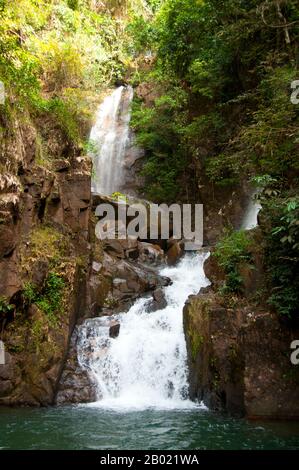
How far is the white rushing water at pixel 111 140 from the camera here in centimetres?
2123

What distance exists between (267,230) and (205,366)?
10.7 ft

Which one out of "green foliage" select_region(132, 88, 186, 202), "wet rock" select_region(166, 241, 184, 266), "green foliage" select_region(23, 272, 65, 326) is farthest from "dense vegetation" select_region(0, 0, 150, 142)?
"wet rock" select_region(166, 241, 184, 266)

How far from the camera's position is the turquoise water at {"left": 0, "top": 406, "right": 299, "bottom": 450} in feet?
22.1

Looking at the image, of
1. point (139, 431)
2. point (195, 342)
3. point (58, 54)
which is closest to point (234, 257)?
point (195, 342)

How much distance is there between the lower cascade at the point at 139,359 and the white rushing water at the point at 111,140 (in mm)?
9681

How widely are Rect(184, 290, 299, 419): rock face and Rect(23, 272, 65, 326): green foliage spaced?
357 centimetres

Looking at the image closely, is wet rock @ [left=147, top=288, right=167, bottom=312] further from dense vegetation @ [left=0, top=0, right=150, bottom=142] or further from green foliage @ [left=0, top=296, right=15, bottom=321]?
dense vegetation @ [left=0, top=0, right=150, bottom=142]

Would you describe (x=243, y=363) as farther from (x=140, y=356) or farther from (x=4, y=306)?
(x=4, y=306)

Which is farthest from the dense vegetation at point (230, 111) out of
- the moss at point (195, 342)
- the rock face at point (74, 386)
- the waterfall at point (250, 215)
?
the rock face at point (74, 386)

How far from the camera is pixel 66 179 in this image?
13.2 meters

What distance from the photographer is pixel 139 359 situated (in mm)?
10969

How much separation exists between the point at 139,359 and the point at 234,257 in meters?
3.60

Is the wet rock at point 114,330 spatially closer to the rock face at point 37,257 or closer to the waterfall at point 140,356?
the waterfall at point 140,356
